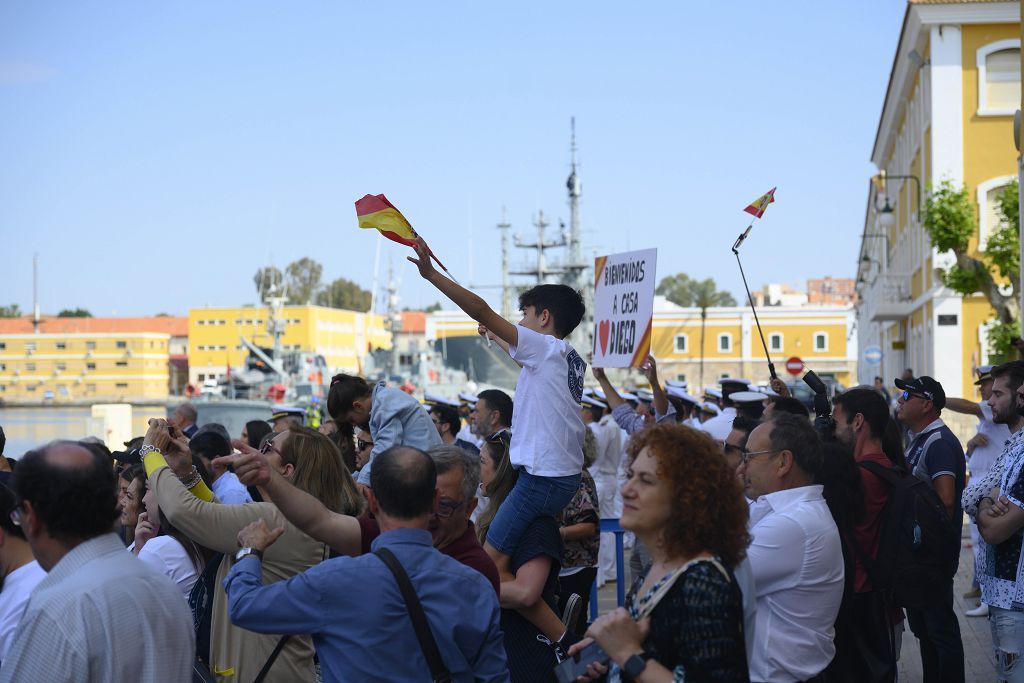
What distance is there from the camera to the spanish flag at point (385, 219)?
520 cm

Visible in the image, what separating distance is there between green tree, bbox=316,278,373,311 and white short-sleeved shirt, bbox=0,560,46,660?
134392mm

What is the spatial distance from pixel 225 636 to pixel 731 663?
2728 mm

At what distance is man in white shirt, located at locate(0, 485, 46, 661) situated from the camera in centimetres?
397

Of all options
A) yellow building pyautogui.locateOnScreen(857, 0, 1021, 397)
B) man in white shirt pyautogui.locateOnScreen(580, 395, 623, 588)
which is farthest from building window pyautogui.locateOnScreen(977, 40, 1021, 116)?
man in white shirt pyautogui.locateOnScreen(580, 395, 623, 588)

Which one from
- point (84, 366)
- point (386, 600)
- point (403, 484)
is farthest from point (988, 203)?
point (84, 366)

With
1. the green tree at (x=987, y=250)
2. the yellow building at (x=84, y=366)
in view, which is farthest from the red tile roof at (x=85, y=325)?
the green tree at (x=987, y=250)

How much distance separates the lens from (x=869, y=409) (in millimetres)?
6488

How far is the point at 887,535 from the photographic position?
5934 mm

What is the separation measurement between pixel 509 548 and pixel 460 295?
1.24 meters

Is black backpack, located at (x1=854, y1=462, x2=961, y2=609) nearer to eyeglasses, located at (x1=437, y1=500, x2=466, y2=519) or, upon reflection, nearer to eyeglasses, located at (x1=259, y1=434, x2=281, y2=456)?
eyeglasses, located at (x1=437, y1=500, x2=466, y2=519)

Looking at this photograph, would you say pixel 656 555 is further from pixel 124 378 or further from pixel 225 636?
pixel 124 378

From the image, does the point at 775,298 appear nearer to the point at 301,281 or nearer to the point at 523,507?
the point at 301,281

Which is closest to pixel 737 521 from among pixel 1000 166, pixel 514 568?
pixel 514 568

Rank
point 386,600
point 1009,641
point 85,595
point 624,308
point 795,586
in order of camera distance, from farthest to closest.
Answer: point 624,308, point 1009,641, point 795,586, point 386,600, point 85,595
